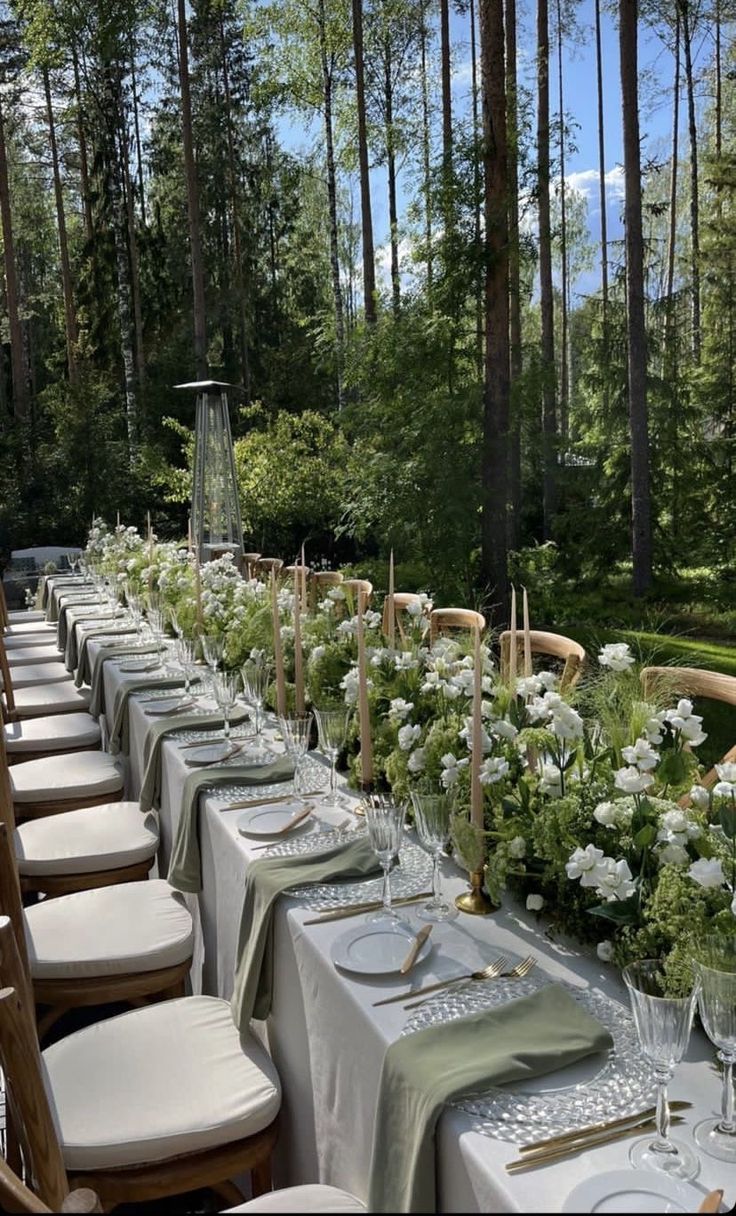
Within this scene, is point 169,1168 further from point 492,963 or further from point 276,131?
point 276,131

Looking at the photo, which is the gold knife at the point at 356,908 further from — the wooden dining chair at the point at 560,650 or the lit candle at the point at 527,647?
the wooden dining chair at the point at 560,650

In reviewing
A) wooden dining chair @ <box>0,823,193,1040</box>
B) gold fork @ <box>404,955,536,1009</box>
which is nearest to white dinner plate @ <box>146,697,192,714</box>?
wooden dining chair @ <box>0,823,193,1040</box>

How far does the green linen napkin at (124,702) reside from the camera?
3123mm

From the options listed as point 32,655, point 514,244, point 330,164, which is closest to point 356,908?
point 32,655

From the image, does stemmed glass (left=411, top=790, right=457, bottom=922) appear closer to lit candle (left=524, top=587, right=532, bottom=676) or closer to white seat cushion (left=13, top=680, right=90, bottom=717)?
lit candle (left=524, top=587, right=532, bottom=676)

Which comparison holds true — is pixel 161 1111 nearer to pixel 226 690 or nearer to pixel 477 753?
pixel 477 753

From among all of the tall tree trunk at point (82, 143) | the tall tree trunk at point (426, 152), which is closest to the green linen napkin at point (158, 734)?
the tall tree trunk at point (426, 152)

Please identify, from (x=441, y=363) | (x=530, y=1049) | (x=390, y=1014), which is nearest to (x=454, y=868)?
(x=390, y=1014)

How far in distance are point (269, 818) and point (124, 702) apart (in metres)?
1.36

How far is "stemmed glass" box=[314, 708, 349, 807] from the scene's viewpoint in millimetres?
1915

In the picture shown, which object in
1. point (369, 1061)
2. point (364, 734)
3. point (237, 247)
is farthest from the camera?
point (237, 247)

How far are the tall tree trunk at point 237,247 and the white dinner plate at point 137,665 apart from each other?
1417 centimetres

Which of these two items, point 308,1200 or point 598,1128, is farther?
point 308,1200

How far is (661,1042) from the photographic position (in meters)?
0.91
